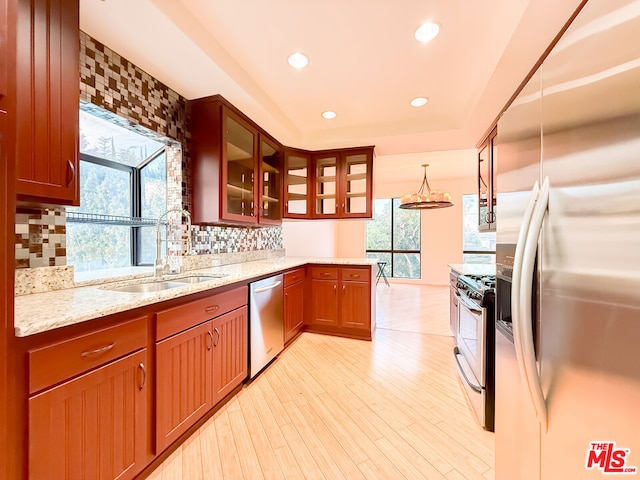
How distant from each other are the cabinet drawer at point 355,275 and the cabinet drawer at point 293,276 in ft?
1.66

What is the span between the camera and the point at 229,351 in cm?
196

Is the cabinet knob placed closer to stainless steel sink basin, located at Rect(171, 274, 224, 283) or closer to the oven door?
stainless steel sink basin, located at Rect(171, 274, 224, 283)

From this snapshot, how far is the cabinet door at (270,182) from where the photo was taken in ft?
10.1

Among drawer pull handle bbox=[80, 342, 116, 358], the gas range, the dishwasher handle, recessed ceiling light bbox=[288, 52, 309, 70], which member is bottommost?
drawer pull handle bbox=[80, 342, 116, 358]

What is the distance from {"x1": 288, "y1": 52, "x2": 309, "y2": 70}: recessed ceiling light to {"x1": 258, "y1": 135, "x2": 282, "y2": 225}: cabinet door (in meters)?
0.99

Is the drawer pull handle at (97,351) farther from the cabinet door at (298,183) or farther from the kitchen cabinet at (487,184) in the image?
the kitchen cabinet at (487,184)

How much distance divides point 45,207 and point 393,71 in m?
2.50

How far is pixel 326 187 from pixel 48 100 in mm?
2845

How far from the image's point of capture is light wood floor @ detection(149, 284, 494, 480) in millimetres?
1438

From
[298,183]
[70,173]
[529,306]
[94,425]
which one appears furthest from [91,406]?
[298,183]

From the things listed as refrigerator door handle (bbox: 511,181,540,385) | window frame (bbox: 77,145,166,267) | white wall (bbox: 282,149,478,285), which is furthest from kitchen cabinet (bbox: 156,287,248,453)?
white wall (bbox: 282,149,478,285)

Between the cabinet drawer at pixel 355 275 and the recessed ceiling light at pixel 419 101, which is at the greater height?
the recessed ceiling light at pixel 419 101

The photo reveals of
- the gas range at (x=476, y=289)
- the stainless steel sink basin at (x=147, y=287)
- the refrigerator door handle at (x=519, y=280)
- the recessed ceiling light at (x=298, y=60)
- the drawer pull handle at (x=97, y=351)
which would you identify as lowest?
the drawer pull handle at (x=97, y=351)

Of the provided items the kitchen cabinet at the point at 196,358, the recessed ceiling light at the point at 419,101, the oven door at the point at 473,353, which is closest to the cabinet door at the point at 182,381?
the kitchen cabinet at the point at 196,358
